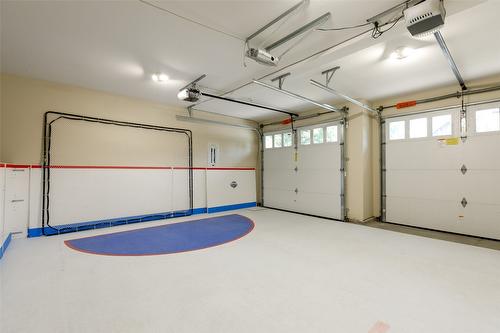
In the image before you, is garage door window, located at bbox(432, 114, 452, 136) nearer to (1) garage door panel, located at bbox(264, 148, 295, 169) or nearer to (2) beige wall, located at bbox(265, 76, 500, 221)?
(2) beige wall, located at bbox(265, 76, 500, 221)

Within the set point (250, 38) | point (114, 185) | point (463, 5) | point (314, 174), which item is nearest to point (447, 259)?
point (463, 5)

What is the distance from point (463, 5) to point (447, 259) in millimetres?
3023

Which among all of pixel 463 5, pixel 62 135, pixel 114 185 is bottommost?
pixel 114 185

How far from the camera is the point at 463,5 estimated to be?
2195mm

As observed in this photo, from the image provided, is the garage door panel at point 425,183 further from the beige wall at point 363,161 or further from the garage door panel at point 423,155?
the beige wall at point 363,161

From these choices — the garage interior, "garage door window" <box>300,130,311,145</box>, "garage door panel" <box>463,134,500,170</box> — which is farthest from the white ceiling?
"garage door window" <box>300,130,311,145</box>

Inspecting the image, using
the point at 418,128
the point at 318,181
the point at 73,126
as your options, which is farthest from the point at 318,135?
the point at 73,126

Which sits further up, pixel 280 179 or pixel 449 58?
pixel 449 58

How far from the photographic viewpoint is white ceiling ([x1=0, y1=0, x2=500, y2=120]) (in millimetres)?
2381

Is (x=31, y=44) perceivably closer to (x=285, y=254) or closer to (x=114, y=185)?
(x=114, y=185)

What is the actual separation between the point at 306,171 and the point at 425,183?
269 cm

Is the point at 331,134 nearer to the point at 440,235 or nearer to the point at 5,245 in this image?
the point at 440,235

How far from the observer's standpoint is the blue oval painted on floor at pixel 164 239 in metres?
3.43

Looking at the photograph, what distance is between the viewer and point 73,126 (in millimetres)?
4652
